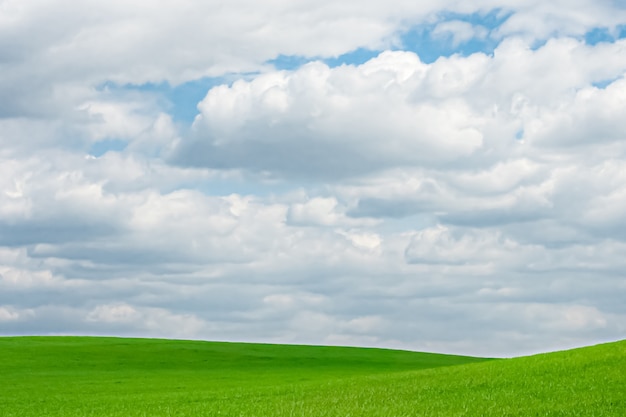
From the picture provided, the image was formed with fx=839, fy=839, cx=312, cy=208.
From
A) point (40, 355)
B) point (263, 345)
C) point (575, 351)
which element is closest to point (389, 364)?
point (263, 345)

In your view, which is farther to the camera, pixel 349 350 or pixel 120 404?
pixel 349 350

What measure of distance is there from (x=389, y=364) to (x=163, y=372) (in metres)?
21.5

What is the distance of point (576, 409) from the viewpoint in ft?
82.4

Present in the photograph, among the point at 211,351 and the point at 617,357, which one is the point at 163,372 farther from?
the point at 617,357

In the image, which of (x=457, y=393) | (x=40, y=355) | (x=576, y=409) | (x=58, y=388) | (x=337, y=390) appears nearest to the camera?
(x=576, y=409)

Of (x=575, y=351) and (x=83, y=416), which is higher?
(x=575, y=351)

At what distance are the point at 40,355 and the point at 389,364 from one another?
1138 inches

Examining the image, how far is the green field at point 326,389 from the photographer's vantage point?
26672 millimetres

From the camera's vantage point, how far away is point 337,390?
110 ft

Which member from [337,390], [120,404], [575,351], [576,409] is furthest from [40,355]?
[576,409]

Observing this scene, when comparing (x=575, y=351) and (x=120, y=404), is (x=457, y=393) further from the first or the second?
(x=120, y=404)

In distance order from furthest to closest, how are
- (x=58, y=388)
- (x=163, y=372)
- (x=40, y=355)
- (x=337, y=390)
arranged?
1. (x=40, y=355)
2. (x=163, y=372)
3. (x=58, y=388)
4. (x=337, y=390)

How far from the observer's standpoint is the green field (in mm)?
26672

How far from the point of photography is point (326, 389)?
34.3 metres
